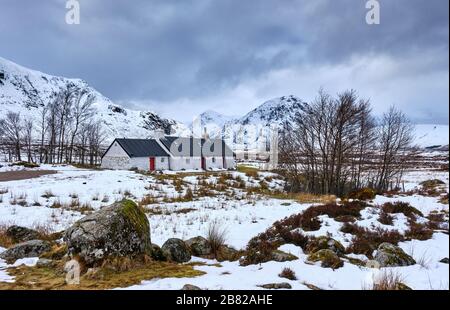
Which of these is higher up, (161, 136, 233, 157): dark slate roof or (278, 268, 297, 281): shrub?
(161, 136, 233, 157): dark slate roof

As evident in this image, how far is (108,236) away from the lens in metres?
4.81

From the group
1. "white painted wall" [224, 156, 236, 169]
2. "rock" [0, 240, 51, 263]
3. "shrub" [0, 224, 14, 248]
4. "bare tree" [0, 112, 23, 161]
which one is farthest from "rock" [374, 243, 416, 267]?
"white painted wall" [224, 156, 236, 169]

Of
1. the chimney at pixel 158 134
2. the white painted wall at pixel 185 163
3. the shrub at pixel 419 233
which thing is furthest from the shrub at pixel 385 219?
the chimney at pixel 158 134

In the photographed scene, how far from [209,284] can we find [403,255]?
13.0ft

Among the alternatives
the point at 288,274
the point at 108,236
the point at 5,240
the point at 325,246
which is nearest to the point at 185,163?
the point at 5,240

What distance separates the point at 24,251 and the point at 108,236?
88.9 inches

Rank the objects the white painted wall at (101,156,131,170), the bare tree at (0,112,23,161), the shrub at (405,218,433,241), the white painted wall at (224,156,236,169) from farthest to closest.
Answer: the white painted wall at (224,156,236,169)
the bare tree at (0,112,23,161)
the white painted wall at (101,156,131,170)
the shrub at (405,218,433,241)

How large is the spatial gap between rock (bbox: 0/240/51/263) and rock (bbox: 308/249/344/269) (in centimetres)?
546

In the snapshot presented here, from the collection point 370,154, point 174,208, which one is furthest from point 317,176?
point 174,208

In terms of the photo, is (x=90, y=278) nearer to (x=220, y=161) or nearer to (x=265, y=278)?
(x=265, y=278)

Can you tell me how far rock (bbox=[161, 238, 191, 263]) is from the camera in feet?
18.4

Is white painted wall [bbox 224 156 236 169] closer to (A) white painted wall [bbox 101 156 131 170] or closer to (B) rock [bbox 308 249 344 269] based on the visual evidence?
(A) white painted wall [bbox 101 156 131 170]

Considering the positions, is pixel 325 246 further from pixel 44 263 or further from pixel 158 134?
pixel 158 134

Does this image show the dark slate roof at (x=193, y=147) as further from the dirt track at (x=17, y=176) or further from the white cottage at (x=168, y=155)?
the dirt track at (x=17, y=176)
